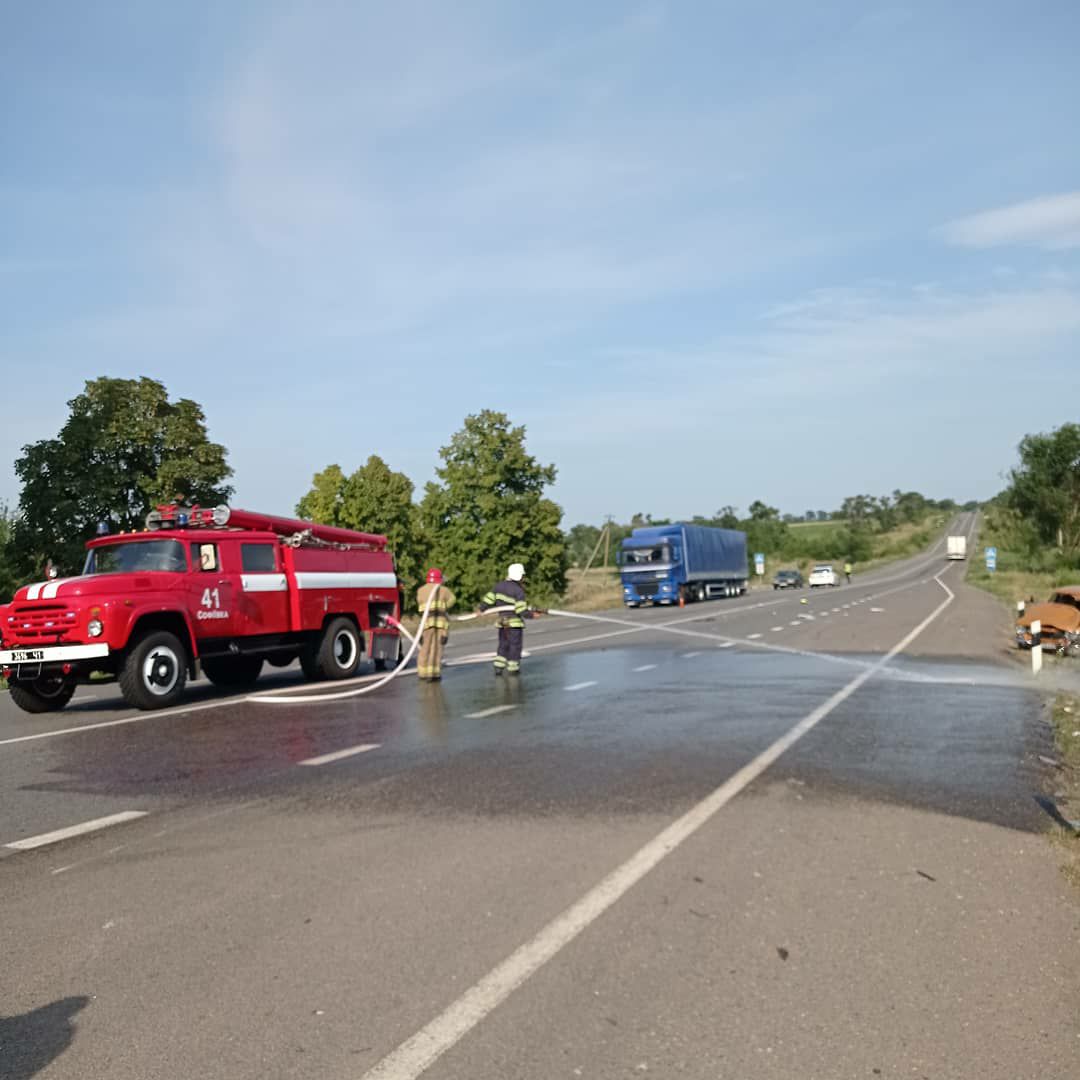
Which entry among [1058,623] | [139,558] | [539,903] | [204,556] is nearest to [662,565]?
[1058,623]

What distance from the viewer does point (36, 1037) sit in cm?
404

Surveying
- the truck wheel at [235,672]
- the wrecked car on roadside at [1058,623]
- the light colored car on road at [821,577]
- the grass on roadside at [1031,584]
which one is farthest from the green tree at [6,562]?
the light colored car on road at [821,577]

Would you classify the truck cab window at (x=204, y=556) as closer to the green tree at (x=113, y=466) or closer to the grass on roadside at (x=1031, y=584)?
the green tree at (x=113, y=466)

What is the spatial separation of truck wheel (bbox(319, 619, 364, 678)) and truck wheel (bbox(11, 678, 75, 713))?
382 cm

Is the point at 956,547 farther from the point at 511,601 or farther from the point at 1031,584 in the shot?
the point at 511,601

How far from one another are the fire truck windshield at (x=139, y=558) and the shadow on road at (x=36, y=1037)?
1137 centimetres

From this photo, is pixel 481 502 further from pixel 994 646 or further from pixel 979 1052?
pixel 979 1052

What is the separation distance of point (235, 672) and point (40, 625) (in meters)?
4.15

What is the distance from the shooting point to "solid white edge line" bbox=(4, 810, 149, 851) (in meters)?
7.02

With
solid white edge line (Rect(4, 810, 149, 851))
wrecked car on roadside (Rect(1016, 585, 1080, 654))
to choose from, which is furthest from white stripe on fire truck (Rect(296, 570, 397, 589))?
wrecked car on roadside (Rect(1016, 585, 1080, 654))

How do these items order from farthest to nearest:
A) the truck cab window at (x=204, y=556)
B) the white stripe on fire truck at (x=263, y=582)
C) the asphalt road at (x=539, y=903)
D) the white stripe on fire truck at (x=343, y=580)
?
the white stripe on fire truck at (x=343, y=580) → the white stripe on fire truck at (x=263, y=582) → the truck cab window at (x=204, y=556) → the asphalt road at (x=539, y=903)

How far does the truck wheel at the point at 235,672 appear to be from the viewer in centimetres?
1769

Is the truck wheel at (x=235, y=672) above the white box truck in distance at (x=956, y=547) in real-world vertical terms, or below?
below

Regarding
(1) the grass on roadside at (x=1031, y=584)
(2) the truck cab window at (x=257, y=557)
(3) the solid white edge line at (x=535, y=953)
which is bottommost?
(1) the grass on roadside at (x=1031, y=584)
